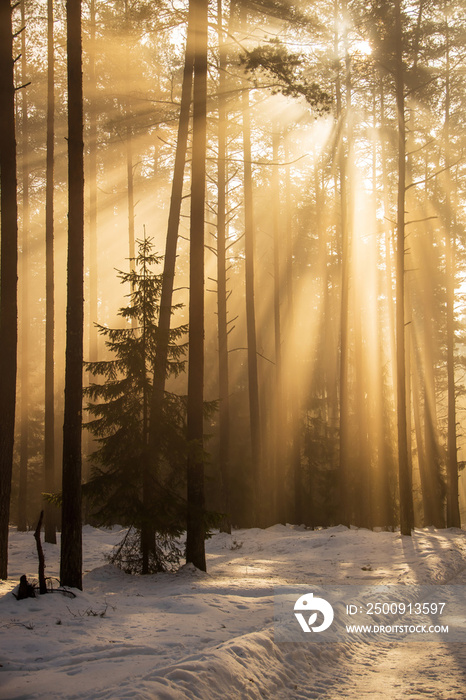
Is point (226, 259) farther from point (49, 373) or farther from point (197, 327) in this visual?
point (197, 327)

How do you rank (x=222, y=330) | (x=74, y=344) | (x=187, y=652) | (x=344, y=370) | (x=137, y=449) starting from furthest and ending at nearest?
(x=344, y=370) → (x=222, y=330) → (x=137, y=449) → (x=74, y=344) → (x=187, y=652)

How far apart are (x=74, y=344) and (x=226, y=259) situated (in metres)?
13.6

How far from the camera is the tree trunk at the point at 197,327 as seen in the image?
10945 mm

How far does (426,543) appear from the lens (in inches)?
612

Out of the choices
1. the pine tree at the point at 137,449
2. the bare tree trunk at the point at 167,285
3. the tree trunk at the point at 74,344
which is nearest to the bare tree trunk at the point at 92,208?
the bare tree trunk at the point at 167,285

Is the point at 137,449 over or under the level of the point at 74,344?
under

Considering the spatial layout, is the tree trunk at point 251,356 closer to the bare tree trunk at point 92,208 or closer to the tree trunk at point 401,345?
the tree trunk at point 401,345

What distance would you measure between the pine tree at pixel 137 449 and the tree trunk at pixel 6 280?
4.77ft

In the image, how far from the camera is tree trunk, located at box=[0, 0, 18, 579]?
32.4ft

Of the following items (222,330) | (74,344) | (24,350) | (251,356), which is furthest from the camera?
(24,350)

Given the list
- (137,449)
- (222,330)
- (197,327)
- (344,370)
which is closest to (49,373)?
(222,330)

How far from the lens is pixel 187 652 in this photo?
568 centimetres

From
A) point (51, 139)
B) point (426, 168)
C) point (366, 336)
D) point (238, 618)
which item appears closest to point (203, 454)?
point (238, 618)

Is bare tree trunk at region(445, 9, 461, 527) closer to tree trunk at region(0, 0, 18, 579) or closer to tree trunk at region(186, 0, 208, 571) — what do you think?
tree trunk at region(186, 0, 208, 571)
